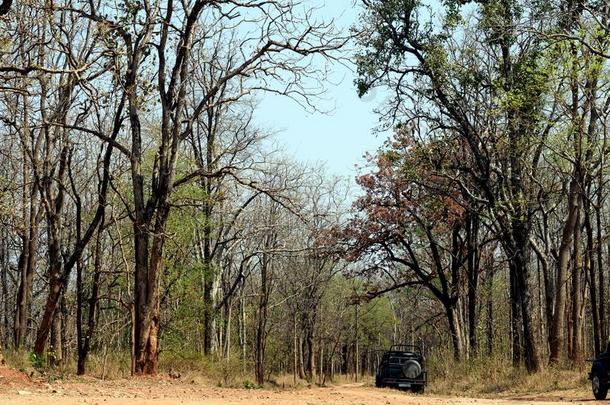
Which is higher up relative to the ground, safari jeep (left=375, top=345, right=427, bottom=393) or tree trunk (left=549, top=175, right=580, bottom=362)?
tree trunk (left=549, top=175, right=580, bottom=362)

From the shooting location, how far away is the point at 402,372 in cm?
2908

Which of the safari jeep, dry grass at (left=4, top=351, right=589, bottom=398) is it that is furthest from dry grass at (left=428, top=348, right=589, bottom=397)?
the safari jeep

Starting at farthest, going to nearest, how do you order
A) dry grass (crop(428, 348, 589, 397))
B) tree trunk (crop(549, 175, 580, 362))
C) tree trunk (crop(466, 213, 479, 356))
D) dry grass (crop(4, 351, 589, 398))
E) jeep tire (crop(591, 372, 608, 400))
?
tree trunk (crop(466, 213, 479, 356)) < tree trunk (crop(549, 175, 580, 362)) < dry grass (crop(428, 348, 589, 397)) < dry grass (crop(4, 351, 589, 398)) < jeep tire (crop(591, 372, 608, 400))

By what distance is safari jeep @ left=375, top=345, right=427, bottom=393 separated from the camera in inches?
1117

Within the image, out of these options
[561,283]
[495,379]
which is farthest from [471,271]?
[495,379]

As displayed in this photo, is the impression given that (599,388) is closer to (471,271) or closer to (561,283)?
(561,283)

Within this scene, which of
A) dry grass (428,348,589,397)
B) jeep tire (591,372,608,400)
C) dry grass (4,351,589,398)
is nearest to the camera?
jeep tire (591,372,608,400)

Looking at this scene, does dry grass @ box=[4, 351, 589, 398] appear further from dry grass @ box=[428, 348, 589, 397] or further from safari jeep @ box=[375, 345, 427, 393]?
safari jeep @ box=[375, 345, 427, 393]

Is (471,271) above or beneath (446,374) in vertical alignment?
above

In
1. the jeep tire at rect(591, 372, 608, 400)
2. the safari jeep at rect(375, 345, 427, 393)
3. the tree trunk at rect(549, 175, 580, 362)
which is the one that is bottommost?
the safari jeep at rect(375, 345, 427, 393)

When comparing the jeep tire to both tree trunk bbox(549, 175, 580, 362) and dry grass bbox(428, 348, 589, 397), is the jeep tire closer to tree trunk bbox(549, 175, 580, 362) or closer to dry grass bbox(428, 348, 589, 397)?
dry grass bbox(428, 348, 589, 397)

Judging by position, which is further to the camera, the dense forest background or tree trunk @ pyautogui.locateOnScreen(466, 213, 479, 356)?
tree trunk @ pyautogui.locateOnScreen(466, 213, 479, 356)

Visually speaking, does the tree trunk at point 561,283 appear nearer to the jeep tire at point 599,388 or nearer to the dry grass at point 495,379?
the dry grass at point 495,379

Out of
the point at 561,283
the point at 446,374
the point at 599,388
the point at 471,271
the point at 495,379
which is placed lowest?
the point at 446,374
